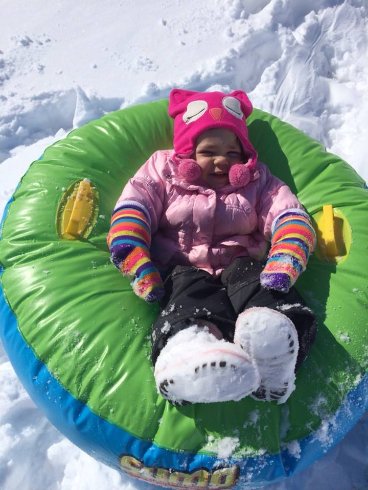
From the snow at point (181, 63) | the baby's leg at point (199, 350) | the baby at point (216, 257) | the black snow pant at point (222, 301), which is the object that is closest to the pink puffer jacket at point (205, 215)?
the baby at point (216, 257)

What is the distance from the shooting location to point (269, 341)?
45.1 inches

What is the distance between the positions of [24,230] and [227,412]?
0.90m

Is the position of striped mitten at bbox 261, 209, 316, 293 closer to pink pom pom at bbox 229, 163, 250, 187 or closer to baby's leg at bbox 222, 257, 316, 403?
baby's leg at bbox 222, 257, 316, 403

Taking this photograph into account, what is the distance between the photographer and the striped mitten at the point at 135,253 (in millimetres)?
1475

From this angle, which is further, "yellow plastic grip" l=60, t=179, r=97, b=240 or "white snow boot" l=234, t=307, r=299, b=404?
"yellow plastic grip" l=60, t=179, r=97, b=240

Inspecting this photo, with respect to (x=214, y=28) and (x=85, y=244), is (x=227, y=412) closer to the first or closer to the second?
(x=85, y=244)

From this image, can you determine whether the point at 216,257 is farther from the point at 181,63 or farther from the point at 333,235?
the point at 181,63

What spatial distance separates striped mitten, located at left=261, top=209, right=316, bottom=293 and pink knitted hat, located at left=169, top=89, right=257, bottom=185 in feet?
0.72

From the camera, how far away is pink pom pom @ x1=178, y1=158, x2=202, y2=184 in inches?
66.1

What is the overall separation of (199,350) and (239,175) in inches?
28.5

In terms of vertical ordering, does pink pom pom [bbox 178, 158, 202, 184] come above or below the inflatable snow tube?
above

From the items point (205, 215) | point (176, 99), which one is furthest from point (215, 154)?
point (176, 99)

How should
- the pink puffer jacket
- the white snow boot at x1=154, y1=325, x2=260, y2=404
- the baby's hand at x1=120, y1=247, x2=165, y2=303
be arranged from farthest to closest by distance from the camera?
the pink puffer jacket < the baby's hand at x1=120, y1=247, x2=165, y2=303 < the white snow boot at x1=154, y1=325, x2=260, y2=404

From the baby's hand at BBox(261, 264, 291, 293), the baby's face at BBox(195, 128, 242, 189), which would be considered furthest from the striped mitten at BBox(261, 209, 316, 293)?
the baby's face at BBox(195, 128, 242, 189)
